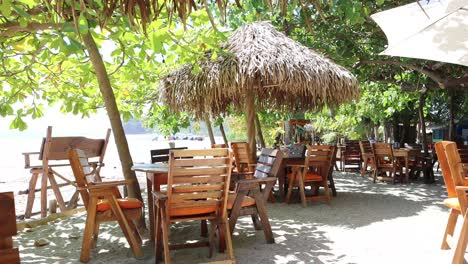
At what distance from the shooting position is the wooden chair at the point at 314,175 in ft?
19.8

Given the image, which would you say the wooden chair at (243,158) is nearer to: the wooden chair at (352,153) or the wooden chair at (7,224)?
the wooden chair at (7,224)

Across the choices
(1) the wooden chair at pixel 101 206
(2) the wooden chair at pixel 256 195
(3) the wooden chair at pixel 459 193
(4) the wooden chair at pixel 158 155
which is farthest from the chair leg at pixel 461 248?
(4) the wooden chair at pixel 158 155

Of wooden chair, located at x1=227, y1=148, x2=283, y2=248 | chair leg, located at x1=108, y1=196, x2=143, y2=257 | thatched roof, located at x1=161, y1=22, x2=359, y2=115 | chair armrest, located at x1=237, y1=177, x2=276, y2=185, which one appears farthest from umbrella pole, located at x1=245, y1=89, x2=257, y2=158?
chair leg, located at x1=108, y1=196, x2=143, y2=257

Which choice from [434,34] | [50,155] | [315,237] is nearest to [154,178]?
[315,237]

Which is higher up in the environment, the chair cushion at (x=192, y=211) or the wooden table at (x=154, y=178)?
the wooden table at (x=154, y=178)

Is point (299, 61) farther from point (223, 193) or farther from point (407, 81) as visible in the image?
point (407, 81)

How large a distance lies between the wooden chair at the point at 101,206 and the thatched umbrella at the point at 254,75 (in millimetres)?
2823

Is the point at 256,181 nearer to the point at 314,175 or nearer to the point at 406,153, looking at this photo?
the point at 314,175

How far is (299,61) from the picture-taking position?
620cm

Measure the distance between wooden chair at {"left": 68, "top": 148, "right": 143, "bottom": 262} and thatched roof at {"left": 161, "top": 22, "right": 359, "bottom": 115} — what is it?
2808 millimetres

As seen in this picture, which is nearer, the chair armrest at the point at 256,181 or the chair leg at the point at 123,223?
the chair leg at the point at 123,223

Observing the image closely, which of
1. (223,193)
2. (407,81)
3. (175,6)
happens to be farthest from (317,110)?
(175,6)

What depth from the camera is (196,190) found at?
318cm

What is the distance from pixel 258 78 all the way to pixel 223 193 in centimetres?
337
